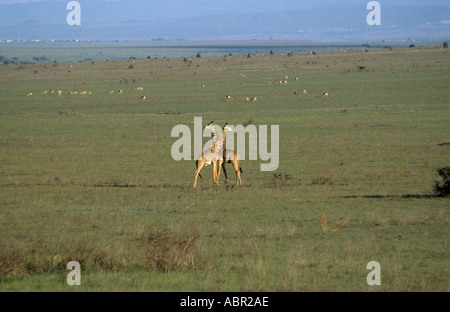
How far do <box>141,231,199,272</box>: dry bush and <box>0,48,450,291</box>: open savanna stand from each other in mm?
19

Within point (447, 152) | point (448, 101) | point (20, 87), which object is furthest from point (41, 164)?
point (20, 87)

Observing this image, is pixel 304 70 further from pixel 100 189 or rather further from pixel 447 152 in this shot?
pixel 100 189

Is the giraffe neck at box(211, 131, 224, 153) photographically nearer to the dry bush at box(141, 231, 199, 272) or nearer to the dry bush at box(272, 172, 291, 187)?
the dry bush at box(272, 172, 291, 187)

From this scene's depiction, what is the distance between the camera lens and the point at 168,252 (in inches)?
378

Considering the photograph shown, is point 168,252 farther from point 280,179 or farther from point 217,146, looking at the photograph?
point 280,179

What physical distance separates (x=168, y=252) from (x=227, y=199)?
664 centimetres

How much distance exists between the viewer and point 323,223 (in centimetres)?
1244

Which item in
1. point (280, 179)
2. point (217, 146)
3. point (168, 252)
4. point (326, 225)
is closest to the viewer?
point (168, 252)

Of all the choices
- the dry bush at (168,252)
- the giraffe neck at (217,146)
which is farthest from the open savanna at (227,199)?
the giraffe neck at (217,146)

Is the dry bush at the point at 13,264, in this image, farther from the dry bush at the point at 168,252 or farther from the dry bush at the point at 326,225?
the dry bush at the point at 326,225

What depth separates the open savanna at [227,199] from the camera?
9438mm

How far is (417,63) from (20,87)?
131ft

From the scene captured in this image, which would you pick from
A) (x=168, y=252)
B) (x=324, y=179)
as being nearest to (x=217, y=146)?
(x=324, y=179)

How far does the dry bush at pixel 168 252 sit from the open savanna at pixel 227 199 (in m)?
0.02
